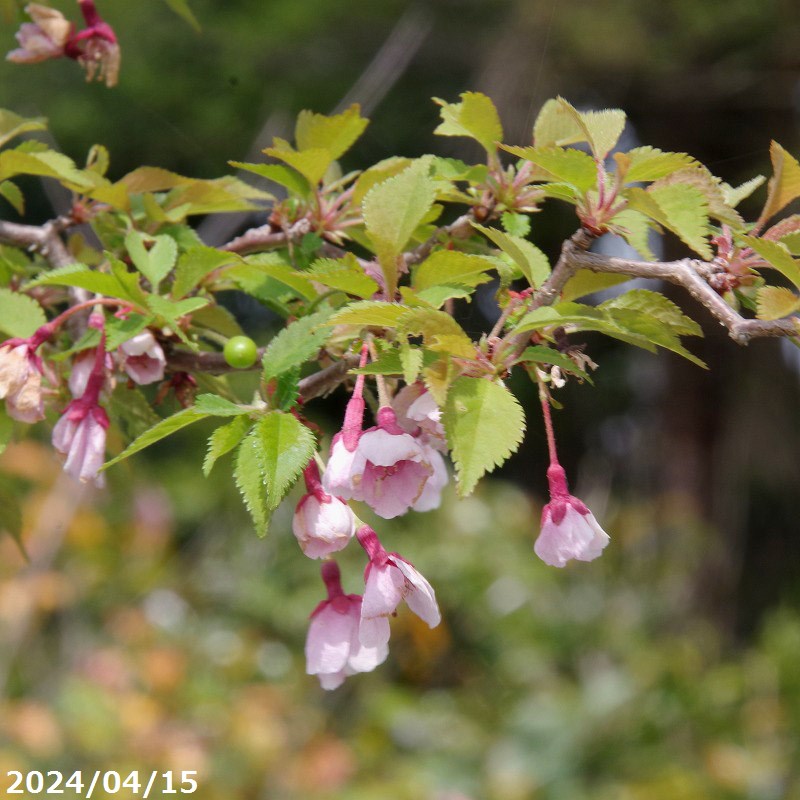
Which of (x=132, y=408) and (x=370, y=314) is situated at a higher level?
(x=370, y=314)

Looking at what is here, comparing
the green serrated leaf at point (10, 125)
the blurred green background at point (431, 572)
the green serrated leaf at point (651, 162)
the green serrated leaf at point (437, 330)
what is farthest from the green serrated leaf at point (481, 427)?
the blurred green background at point (431, 572)

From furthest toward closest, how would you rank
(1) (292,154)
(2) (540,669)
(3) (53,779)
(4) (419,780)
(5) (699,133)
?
(5) (699,133) → (2) (540,669) → (4) (419,780) → (3) (53,779) → (1) (292,154)

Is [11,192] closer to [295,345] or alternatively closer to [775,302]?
[295,345]

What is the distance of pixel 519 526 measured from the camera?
8.84 ft

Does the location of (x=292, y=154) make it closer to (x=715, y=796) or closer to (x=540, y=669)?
(x=715, y=796)

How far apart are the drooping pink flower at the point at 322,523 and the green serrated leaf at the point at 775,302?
22cm

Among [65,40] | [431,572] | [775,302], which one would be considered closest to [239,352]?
[775,302]

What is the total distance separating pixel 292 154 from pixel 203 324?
15 centimetres

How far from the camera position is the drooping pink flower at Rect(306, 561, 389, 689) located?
0.51 metres

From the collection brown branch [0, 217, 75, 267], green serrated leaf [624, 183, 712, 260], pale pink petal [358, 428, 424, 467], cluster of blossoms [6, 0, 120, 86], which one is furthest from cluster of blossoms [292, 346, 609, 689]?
cluster of blossoms [6, 0, 120, 86]

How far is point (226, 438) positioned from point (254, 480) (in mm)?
38

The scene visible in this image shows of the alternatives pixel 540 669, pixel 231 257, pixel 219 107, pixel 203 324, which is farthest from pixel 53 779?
pixel 219 107

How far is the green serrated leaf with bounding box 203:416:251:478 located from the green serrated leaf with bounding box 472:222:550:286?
0.15 metres

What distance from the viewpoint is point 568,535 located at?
477 mm
